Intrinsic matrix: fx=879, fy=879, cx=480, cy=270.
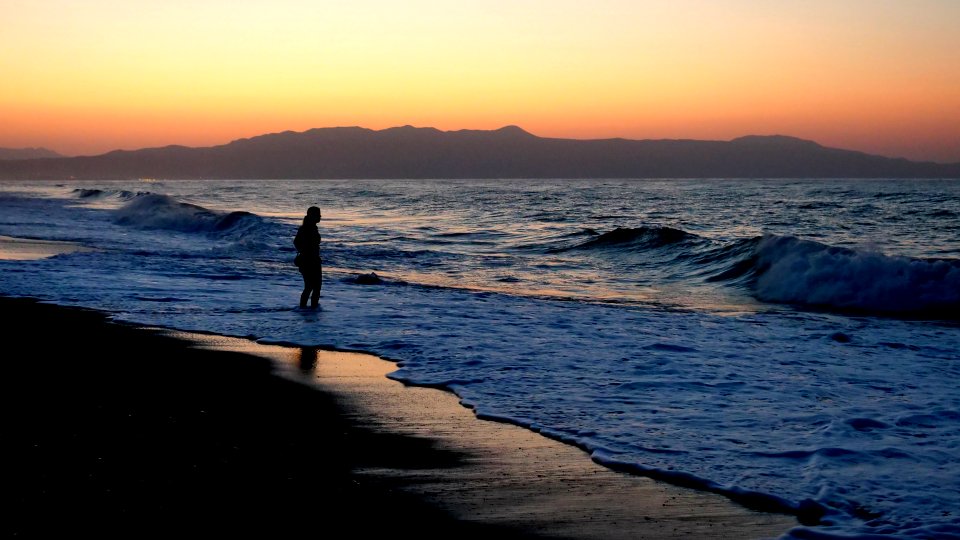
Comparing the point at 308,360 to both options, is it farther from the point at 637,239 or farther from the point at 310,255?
the point at 637,239

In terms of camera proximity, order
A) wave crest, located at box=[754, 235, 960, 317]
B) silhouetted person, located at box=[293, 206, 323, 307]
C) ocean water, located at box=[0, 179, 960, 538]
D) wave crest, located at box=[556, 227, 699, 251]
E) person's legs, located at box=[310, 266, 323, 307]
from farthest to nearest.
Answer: wave crest, located at box=[556, 227, 699, 251] → wave crest, located at box=[754, 235, 960, 317] → person's legs, located at box=[310, 266, 323, 307] → silhouetted person, located at box=[293, 206, 323, 307] → ocean water, located at box=[0, 179, 960, 538]

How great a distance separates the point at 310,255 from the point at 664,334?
5429mm

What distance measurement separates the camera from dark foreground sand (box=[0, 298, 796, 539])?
450 centimetres

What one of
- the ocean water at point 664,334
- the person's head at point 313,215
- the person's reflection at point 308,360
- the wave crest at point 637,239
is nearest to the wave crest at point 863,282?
the ocean water at point 664,334

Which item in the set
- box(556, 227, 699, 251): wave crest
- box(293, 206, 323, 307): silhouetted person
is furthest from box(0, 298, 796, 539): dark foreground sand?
box(556, 227, 699, 251): wave crest

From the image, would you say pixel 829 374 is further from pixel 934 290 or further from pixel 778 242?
pixel 778 242

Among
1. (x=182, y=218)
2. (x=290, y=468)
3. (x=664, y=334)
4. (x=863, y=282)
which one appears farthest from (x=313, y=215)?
(x=182, y=218)

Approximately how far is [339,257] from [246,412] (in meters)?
18.3

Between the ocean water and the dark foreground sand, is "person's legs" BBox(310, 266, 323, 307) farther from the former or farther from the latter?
the dark foreground sand

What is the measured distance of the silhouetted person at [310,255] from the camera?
13383 mm

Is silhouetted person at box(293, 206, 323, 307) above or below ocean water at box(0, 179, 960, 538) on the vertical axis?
above

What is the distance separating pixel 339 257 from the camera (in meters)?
25.0

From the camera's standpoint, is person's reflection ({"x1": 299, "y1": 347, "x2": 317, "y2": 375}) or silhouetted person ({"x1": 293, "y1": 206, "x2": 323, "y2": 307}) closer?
person's reflection ({"x1": 299, "y1": 347, "x2": 317, "y2": 375})

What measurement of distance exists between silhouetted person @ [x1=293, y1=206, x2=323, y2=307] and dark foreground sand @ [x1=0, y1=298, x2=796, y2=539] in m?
5.07
